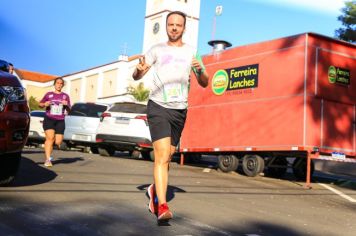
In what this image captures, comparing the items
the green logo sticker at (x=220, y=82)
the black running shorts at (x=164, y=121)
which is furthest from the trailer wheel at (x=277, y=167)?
the black running shorts at (x=164, y=121)

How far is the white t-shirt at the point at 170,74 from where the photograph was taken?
4.63 metres

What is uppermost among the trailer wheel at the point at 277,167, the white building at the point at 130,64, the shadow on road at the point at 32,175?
the white building at the point at 130,64

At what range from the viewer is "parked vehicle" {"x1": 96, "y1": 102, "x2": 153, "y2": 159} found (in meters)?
12.4

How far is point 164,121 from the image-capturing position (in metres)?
4.58

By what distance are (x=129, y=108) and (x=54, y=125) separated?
158 inches

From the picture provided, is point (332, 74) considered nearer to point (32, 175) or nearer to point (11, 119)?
point (32, 175)

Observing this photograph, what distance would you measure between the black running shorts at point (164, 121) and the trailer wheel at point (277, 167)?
623 centimetres

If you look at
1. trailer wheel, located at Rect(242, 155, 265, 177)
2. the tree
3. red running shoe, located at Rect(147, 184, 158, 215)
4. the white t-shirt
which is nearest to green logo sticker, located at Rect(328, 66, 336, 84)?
trailer wheel, located at Rect(242, 155, 265, 177)

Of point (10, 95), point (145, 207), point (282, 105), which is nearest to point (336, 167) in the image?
point (282, 105)

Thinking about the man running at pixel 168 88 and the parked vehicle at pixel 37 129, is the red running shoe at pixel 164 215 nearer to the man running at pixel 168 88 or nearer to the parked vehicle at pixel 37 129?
the man running at pixel 168 88

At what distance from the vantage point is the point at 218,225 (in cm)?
457

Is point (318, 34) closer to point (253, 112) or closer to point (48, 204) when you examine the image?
point (253, 112)

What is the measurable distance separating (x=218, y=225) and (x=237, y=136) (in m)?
6.54

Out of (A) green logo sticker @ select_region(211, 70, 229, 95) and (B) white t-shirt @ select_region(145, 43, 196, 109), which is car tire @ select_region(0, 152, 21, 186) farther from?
(A) green logo sticker @ select_region(211, 70, 229, 95)
